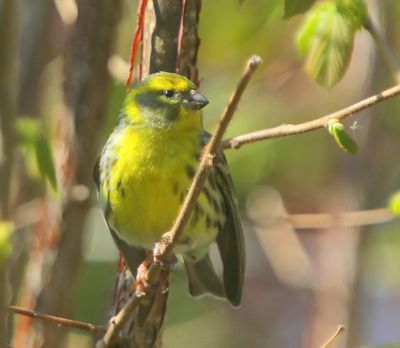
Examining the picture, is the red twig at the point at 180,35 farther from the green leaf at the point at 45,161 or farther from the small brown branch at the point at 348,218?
the small brown branch at the point at 348,218

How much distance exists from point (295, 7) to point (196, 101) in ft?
2.74

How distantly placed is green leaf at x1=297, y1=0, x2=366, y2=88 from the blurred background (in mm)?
292

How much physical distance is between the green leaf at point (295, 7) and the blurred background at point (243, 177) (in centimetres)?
63

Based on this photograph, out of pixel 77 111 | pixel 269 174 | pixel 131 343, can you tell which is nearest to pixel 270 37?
pixel 269 174

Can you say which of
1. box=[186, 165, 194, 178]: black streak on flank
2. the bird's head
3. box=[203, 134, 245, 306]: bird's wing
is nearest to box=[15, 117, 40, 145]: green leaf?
the bird's head

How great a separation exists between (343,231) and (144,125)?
2.78m

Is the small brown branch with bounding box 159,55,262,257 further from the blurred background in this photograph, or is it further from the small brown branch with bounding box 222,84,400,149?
the blurred background

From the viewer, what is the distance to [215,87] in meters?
5.98

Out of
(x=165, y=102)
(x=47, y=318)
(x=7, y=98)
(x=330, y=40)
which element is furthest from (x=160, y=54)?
(x=7, y=98)

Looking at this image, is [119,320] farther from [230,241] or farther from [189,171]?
[230,241]

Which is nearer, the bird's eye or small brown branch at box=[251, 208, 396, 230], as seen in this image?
the bird's eye

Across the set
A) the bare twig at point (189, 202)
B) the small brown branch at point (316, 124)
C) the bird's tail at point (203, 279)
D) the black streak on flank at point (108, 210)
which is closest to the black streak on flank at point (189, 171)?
the black streak on flank at point (108, 210)

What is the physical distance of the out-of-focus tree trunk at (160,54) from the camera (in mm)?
3432

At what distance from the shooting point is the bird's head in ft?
11.6
